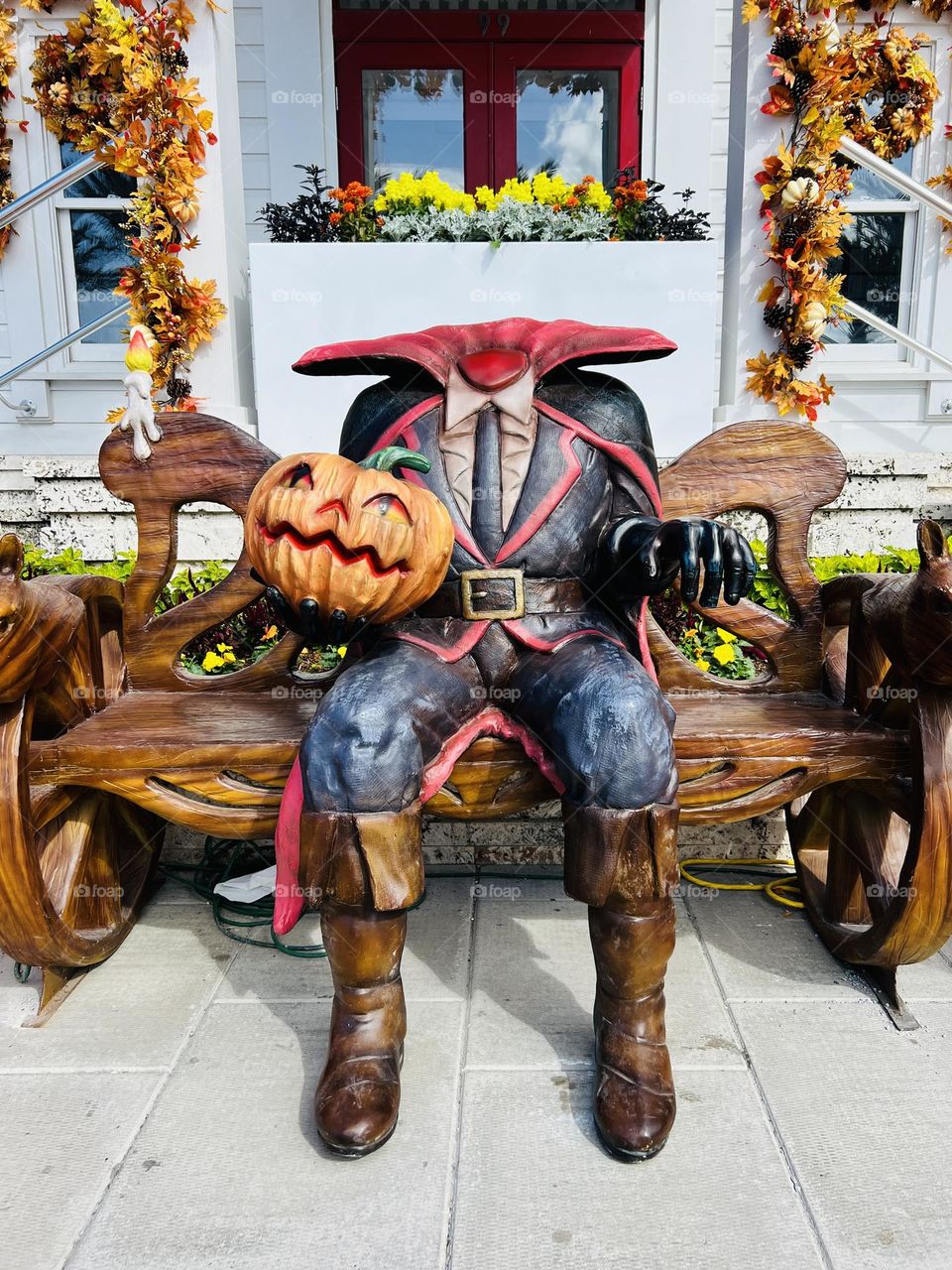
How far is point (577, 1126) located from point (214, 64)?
177 inches

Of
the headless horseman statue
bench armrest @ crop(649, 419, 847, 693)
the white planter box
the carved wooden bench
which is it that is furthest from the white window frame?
the headless horseman statue

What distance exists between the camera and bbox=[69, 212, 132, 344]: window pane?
5738 mm

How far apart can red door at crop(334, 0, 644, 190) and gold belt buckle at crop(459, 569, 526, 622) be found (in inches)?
201

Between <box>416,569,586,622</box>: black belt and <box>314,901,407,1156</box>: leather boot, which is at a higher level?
<box>416,569,586,622</box>: black belt

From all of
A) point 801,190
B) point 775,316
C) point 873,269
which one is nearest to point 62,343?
point 775,316

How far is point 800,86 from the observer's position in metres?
3.98

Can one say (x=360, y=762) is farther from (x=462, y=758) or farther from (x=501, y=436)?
(x=501, y=436)

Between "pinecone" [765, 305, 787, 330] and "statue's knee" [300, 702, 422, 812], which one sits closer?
"statue's knee" [300, 702, 422, 812]

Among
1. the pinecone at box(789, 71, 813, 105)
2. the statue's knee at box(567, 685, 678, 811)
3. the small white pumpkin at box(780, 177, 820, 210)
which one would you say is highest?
the pinecone at box(789, 71, 813, 105)

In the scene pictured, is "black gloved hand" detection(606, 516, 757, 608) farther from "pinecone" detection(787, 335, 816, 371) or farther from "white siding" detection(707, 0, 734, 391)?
"white siding" detection(707, 0, 734, 391)

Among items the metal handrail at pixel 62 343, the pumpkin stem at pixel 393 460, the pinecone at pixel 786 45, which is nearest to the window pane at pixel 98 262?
the metal handrail at pixel 62 343

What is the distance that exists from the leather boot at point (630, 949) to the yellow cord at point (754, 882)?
932mm

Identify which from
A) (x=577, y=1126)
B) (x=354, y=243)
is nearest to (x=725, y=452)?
(x=577, y=1126)

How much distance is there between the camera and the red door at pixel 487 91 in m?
6.00
